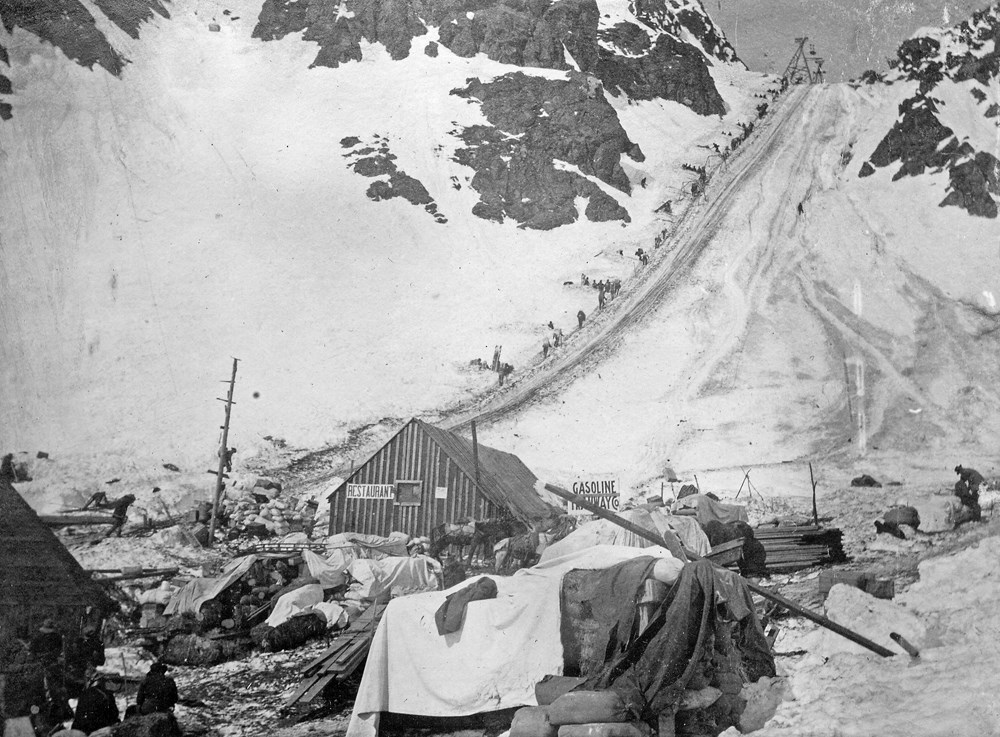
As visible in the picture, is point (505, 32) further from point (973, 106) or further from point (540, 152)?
point (973, 106)

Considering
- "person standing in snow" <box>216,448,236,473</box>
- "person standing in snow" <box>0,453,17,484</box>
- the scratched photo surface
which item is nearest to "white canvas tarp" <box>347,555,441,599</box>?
the scratched photo surface

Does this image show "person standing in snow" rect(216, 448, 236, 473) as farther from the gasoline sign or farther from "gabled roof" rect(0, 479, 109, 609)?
the gasoline sign

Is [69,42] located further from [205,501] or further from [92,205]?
[205,501]

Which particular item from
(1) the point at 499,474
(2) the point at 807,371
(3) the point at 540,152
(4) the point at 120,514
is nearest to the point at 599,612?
(1) the point at 499,474

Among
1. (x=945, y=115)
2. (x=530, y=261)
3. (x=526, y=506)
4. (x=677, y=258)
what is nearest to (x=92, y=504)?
(x=526, y=506)

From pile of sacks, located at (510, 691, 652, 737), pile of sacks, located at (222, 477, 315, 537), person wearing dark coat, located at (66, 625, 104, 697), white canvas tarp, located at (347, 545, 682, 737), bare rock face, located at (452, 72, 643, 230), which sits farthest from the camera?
bare rock face, located at (452, 72, 643, 230)
